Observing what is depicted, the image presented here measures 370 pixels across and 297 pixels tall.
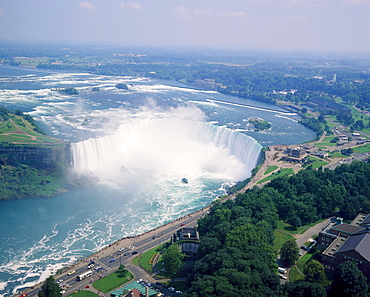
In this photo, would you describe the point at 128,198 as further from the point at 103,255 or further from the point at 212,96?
the point at 212,96

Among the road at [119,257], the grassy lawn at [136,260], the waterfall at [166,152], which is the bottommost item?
the road at [119,257]

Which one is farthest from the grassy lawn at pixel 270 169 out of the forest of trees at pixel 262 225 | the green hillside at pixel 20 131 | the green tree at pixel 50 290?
the green tree at pixel 50 290

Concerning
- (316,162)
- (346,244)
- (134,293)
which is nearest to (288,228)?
(346,244)

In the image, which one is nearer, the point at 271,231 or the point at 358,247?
the point at 358,247

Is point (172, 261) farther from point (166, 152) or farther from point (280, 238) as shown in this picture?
point (166, 152)

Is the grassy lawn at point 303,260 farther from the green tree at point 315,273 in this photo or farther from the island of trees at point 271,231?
the green tree at point 315,273

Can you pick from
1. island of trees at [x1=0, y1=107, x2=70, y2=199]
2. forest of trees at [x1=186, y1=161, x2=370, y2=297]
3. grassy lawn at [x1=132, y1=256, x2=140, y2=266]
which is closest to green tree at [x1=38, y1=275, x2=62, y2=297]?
grassy lawn at [x1=132, y1=256, x2=140, y2=266]

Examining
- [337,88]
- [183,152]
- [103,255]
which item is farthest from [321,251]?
[337,88]
